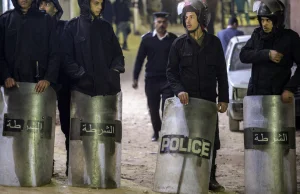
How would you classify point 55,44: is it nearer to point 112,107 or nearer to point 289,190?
point 112,107

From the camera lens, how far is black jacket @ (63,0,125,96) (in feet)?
29.7

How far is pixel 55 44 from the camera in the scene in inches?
360

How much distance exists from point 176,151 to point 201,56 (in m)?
1.04

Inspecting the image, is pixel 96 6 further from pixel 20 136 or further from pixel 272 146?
pixel 272 146

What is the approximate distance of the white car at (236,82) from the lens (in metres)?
14.8

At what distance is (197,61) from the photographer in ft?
29.5

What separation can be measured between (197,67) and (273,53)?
2.59 feet

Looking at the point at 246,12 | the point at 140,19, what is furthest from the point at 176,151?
→ the point at 140,19

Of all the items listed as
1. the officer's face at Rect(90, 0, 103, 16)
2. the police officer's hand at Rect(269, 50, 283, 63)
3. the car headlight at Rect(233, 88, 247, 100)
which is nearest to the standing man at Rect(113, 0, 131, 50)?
the car headlight at Rect(233, 88, 247, 100)

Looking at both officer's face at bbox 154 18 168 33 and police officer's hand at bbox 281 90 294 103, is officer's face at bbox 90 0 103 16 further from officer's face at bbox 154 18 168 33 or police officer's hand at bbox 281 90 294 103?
officer's face at bbox 154 18 168 33

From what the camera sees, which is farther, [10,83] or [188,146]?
[10,83]

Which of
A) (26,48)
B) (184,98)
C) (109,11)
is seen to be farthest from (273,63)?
(109,11)

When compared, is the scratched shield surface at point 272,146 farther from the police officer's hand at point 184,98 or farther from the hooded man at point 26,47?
the hooded man at point 26,47

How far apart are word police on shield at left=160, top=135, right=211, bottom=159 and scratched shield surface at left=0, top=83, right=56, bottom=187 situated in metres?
1.34
